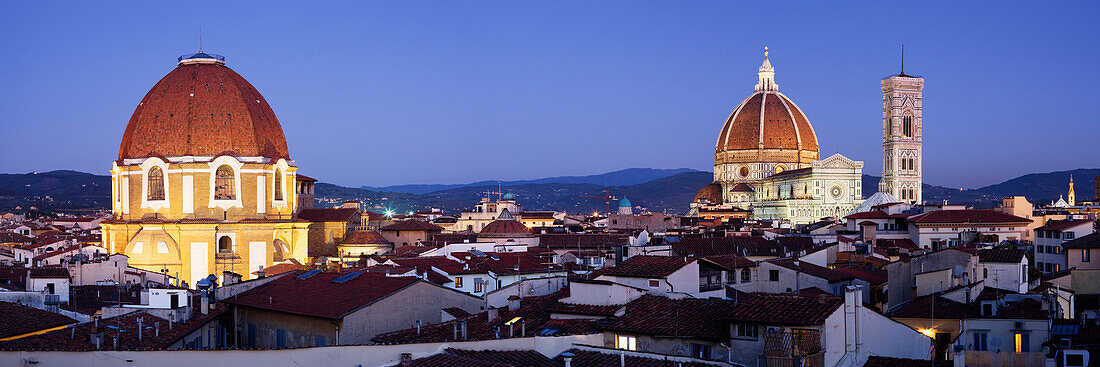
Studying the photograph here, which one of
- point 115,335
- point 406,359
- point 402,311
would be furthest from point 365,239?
point 406,359

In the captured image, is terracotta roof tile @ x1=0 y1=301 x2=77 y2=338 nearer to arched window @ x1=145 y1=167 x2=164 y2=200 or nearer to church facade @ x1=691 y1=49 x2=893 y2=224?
arched window @ x1=145 y1=167 x2=164 y2=200

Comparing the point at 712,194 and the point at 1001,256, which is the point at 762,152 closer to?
the point at 712,194

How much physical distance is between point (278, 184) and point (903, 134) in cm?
9824

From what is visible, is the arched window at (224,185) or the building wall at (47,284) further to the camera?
the arched window at (224,185)

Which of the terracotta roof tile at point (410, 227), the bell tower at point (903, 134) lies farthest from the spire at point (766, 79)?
the terracotta roof tile at point (410, 227)

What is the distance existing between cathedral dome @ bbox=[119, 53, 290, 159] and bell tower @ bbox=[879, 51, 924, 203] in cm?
9688

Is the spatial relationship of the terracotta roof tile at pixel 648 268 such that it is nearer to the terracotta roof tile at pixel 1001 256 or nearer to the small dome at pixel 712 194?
the terracotta roof tile at pixel 1001 256

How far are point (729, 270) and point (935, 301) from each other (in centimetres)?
520

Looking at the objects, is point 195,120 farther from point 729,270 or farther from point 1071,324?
point 1071,324

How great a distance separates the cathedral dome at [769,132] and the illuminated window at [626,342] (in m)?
156

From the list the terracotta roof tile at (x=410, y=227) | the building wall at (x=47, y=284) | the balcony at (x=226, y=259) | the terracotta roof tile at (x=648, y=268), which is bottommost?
the balcony at (x=226, y=259)

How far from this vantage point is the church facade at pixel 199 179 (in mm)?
63781

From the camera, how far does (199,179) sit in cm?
6475

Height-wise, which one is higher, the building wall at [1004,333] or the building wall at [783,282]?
the building wall at [783,282]
